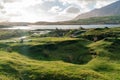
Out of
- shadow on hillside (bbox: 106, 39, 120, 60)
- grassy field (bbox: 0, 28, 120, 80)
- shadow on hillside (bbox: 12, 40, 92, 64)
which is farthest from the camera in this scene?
shadow on hillside (bbox: 12, 40, 92, 64)

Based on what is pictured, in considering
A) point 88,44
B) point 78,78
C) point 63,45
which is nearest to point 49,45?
point 63,45

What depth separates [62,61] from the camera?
7506 centimetres

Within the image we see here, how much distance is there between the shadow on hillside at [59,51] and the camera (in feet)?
258

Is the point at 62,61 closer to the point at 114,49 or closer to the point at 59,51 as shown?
the point at 59,51

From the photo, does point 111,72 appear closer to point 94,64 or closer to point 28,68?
point 94,64

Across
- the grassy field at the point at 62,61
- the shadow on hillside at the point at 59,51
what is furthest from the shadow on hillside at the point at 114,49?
the shadow on hillside at the point at 59,51

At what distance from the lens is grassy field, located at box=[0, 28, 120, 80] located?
5456 cm


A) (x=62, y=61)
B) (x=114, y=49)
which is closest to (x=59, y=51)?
(x=62, y=61)

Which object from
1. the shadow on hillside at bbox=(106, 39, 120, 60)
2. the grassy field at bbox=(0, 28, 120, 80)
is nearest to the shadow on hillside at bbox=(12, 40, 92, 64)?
the grassy field at bbox=(0, 28, 120, 80)

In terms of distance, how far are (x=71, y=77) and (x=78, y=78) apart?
4.51 feet

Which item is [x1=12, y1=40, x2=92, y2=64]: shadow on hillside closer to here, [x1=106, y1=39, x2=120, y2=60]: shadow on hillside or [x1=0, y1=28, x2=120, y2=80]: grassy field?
[x1=0, y1=28, x2=120, y2=80]: grassy field

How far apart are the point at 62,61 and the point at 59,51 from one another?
12298mm

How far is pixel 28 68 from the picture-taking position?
58.3 m

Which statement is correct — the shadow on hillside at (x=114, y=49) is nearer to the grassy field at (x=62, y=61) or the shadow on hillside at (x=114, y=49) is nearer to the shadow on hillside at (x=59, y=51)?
the grassy field at (x=62, y=61)
